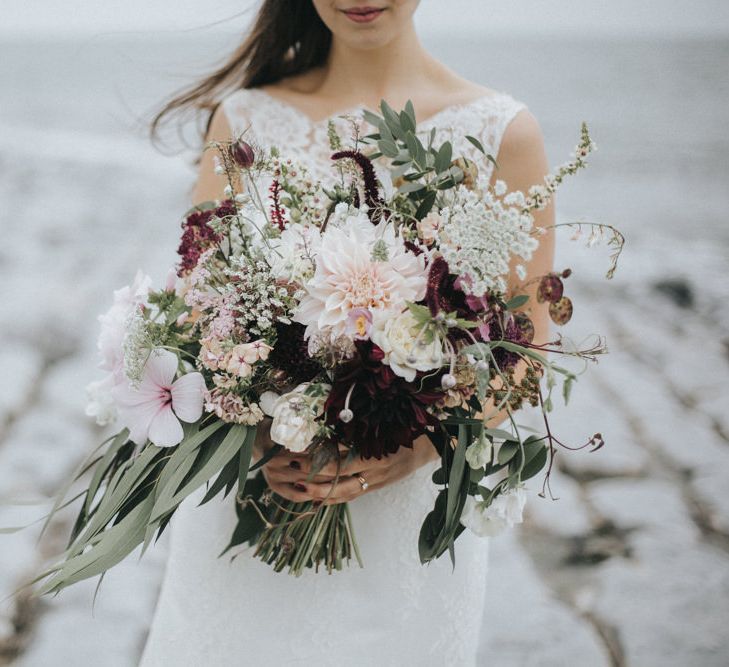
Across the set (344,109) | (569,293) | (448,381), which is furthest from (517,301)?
(569,293)

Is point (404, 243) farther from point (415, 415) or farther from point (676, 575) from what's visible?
point (676, 575)

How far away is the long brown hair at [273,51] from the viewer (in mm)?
1458

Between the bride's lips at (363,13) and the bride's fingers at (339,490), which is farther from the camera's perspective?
the bride's lips at (363,13)

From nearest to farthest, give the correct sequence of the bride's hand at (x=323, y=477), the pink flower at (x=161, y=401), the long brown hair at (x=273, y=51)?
1. the pink flower at (x=161, y=401)
2. the bride's hand at (x=323, y=477)
3. the long brown hair at (x=273, y=51)

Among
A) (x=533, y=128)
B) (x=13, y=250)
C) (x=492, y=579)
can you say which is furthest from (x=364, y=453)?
(x=13, y=250)

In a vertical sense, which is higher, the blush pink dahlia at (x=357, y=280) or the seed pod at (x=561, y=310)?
the blush pink dahlia at (x=357, y=280)

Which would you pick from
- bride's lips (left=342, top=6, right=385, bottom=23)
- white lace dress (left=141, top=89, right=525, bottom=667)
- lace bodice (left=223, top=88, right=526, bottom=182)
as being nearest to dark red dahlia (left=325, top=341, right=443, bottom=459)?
white lace dress (left=141, top=89, right=525, bottom=667)

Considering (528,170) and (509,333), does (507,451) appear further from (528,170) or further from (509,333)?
(528,170)

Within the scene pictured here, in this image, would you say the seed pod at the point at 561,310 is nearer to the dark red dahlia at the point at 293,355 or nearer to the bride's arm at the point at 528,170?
the dark red dahlia at the point at 293,355

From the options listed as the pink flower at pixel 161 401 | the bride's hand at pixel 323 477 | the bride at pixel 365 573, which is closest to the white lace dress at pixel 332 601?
the bride at pixel 365 573

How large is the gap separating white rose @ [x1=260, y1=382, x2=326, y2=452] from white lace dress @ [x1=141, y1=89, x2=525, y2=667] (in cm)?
37

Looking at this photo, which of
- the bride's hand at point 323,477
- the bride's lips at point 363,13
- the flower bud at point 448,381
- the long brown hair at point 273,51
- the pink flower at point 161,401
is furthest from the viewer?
the long brown hair at point 273,51

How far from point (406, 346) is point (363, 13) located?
0.69 m

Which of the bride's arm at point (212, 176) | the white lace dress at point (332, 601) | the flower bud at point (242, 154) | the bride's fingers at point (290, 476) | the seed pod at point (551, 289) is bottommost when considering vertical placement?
the white lace dress at point (332, 601)
